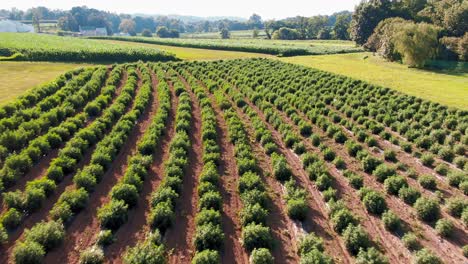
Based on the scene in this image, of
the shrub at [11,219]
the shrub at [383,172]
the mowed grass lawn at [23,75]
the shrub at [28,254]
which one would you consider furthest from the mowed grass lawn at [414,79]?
the mowed grass lawn at [23,75]

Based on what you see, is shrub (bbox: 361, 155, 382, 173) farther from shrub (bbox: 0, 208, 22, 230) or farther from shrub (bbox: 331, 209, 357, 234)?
shrub (bbox: 0, 208, 22, 230)

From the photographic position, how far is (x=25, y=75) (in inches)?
1959

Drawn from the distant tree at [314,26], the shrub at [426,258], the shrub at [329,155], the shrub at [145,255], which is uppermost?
the distant tree at [314,26]

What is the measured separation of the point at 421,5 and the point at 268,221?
108 metres

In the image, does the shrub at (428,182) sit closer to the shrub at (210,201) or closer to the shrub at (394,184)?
the shrub at (394,184)

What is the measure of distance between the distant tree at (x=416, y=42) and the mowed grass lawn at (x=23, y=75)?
2422 inches

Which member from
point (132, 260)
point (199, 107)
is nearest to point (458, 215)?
point (132, 260)

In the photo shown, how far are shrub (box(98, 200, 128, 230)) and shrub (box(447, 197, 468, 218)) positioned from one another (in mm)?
16388

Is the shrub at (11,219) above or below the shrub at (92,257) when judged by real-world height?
above

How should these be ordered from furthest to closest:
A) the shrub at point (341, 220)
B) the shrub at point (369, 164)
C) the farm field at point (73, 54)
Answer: the farm field at point (73, 54) < the shrub at point (369, 164) < the shrub at point (341, 220)

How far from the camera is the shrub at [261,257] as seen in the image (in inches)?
496

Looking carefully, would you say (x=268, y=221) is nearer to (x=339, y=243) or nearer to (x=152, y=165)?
(x=339, y=243)

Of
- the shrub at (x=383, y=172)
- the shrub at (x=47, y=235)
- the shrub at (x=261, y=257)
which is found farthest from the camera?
the shrub at (x=383, y=172)

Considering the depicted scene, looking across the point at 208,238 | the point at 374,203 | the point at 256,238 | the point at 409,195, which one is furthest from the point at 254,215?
the point at 409,195
